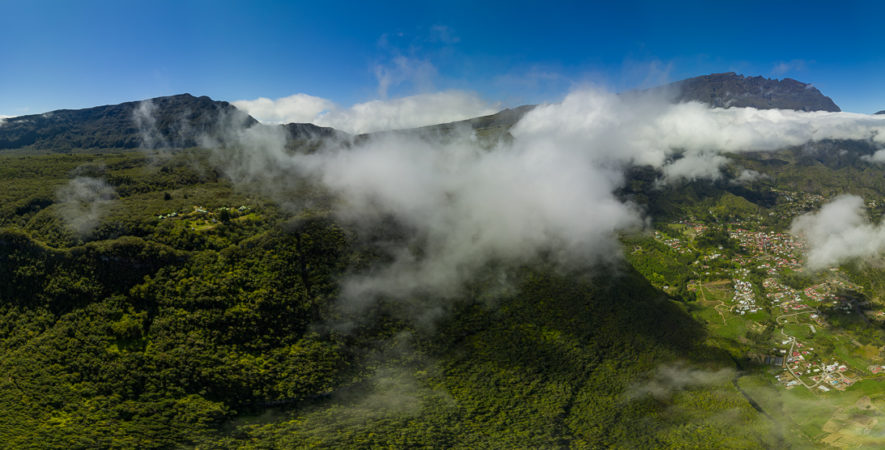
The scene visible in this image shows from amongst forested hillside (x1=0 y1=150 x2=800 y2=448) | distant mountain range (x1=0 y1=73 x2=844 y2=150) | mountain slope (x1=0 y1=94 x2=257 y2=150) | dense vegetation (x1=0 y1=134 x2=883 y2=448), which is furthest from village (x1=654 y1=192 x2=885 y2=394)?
mountain slope (x1=0 y1=94 x2=257 y2=150)

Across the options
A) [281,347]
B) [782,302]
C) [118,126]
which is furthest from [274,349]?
[118,126]

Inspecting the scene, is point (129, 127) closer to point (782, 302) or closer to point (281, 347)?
point (281, 347)

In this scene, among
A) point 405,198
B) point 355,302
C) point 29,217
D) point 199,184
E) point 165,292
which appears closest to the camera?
point 165,292

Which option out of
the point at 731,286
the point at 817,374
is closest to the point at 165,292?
the point at 817,374

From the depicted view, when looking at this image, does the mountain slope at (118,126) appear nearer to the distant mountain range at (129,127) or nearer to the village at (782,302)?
the distant mountain range at (129,127)

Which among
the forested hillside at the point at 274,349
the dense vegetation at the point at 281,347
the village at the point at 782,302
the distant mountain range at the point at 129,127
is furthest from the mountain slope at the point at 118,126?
the village at the point at 782,302

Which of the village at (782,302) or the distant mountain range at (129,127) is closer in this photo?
the village at (782,302)

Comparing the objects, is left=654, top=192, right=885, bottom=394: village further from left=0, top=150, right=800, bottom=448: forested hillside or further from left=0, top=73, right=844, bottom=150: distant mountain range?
left=0, top=73, right=844, bottom=150: distant mountain range

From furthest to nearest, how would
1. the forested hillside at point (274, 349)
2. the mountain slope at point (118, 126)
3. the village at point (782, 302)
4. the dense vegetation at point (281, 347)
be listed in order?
the mountain slope at point (118, 126)
the village at point (782, 302)
the dense vegetation at point (281, 347)
the forested hillside at point (274, 349)

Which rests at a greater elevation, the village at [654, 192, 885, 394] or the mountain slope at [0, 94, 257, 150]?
the mountain slope at [0, 94, 257, 150]

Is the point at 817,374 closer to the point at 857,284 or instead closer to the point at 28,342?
the point at 857,284

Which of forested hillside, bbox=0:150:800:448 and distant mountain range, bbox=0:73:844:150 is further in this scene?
distant mountain range, bbox=0:73:844:150
